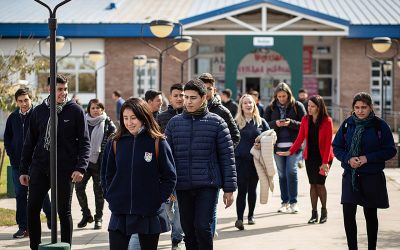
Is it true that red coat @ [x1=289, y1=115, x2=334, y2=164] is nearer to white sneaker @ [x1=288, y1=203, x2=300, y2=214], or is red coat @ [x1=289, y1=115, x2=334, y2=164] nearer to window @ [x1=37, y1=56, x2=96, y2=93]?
white sneaker @ [x1=288, y1=203, x2=300, y2=214]

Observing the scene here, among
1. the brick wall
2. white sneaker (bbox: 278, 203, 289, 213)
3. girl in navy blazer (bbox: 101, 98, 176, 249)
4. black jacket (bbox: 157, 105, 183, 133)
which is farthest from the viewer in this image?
the brick wall

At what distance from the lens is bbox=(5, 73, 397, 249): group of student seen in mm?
6465

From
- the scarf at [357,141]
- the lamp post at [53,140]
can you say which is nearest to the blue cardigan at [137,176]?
the lamp post at [53,140]

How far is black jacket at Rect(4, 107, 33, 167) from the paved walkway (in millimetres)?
945

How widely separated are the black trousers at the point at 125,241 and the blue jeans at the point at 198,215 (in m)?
1.03

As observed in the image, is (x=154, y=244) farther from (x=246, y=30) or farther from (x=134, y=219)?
(x=246, y=30)

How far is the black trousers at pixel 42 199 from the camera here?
26.7ft

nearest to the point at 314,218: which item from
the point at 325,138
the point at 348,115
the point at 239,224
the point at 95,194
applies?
the point at 325,138

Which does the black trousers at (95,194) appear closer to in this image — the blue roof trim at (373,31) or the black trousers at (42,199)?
the black trousers at (42,199)

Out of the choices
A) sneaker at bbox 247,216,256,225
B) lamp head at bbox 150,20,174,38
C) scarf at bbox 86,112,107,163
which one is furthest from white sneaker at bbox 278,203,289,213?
lamp head at bbox 150,20,174,38

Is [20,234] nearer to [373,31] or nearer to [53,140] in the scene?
[53,140]

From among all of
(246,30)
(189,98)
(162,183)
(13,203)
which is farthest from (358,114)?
(246,30)

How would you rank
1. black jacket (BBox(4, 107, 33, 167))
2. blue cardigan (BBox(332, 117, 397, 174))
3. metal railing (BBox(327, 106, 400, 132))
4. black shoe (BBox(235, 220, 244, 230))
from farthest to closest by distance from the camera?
metal railing (BBox(327, 106, 400, 132)) < black shoe (BBox(235, 220, 244, 230)) < black jacket (BBox(4, 107, 33, 167)) < blue cardigan (BBox(332, 117, 397, 174))

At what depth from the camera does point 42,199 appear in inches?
323
